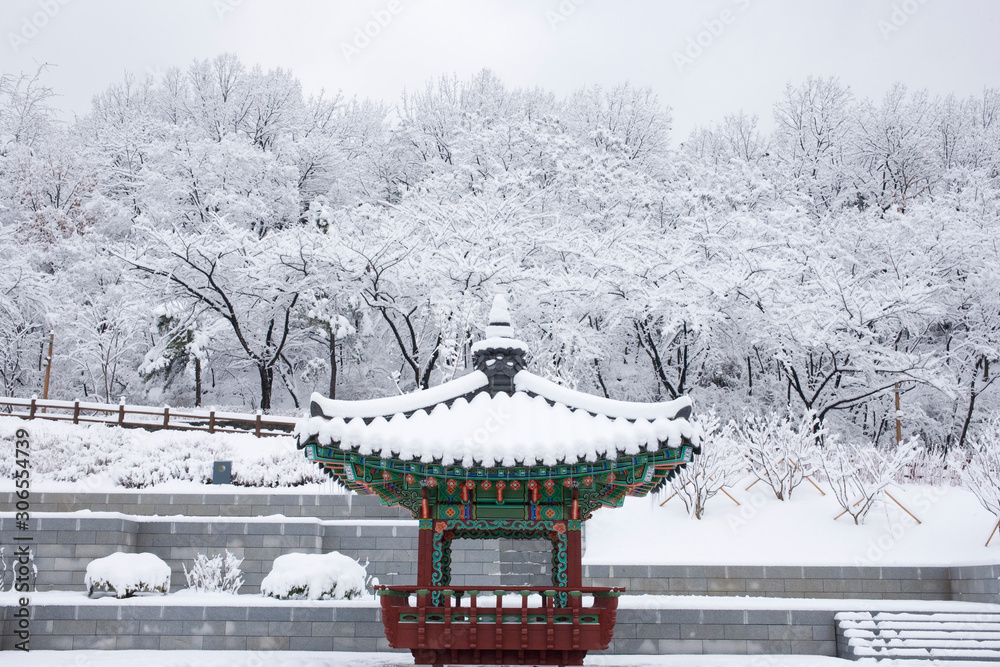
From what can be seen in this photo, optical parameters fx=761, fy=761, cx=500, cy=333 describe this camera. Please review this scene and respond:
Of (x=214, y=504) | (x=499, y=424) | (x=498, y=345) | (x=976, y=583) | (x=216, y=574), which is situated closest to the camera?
(x=499, y=424)

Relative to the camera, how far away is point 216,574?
11.4 m

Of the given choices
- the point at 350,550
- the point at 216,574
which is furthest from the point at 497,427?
the point at 216,574

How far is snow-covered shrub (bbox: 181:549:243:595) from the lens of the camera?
10961 millimetres

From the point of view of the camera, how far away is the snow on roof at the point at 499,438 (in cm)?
653

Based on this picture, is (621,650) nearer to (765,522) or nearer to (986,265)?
(765,522)

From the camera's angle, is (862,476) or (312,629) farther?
(862,476)

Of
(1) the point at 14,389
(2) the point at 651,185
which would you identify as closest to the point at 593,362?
(2) the point at 651,185

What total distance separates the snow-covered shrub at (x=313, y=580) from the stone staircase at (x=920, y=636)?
600 cm

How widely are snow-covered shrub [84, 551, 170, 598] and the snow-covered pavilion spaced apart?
3.93 m

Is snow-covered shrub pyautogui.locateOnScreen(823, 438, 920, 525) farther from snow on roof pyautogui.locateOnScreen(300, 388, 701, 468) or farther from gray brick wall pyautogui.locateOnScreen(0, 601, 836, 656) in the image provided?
snow on roof pyautogui.locateOnScreen(300, 388, 701, 468)

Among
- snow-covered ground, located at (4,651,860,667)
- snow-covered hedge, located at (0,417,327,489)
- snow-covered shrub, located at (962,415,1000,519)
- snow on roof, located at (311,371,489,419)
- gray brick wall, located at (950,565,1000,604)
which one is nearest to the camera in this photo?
snow on roof, located at (311,371,489,419)

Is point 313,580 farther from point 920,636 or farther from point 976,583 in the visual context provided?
point 976,583

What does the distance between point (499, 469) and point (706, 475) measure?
772 centimetres

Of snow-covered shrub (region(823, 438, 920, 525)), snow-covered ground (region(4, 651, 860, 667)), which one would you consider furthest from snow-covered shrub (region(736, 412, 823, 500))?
snow-covered ground (region(4, 651, 860, 667))
